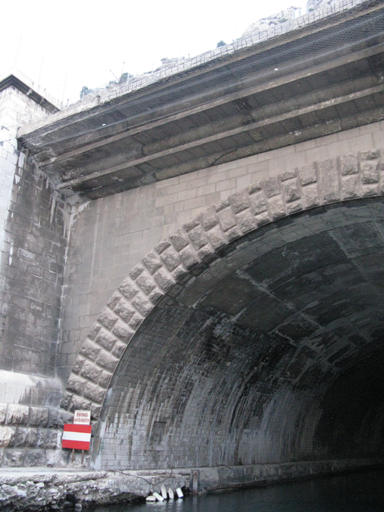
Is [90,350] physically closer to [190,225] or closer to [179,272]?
[179,272]

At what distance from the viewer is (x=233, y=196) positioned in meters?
8.37

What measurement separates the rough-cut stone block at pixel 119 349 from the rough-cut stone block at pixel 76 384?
2.35ft

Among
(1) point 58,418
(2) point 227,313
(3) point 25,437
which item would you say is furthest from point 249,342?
(3) point 25,437

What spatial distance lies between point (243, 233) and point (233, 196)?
64 cm

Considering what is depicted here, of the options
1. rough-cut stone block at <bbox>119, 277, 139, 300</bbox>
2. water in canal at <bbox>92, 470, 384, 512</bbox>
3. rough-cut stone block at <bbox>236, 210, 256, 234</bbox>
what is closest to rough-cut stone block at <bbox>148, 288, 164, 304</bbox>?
rough-cut stone block at <bbox>119, 277, 139, 300</bbox>

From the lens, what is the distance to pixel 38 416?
8.85 metres

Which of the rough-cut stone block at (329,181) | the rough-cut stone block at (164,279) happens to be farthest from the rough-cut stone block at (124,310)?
the rough-cut stone block at (329,181)

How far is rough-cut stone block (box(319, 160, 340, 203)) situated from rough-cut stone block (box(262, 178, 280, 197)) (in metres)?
0.66

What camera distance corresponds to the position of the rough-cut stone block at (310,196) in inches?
300

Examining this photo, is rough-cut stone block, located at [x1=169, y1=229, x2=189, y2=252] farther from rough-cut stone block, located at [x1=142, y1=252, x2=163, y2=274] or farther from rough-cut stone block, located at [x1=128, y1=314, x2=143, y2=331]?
rough-cut stone block, located at [x1=128, y1=314, x2=143, y2=331]

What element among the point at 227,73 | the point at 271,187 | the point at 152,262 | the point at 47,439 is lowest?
the point at 47,439

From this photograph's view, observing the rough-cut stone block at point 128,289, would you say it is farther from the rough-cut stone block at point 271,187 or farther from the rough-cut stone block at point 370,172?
the rough-cut stone block at point 370,172

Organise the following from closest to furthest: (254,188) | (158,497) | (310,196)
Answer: (310,196), (254,188), (158,497)

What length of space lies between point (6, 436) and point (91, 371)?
1633 mm
